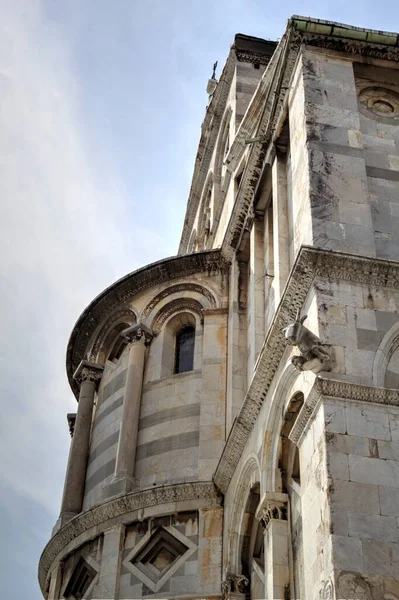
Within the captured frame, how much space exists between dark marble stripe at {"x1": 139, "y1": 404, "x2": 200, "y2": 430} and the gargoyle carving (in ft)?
23.8

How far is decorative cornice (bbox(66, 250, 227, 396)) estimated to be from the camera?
2181 centimetres

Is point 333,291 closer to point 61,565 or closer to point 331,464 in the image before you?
point 331,464

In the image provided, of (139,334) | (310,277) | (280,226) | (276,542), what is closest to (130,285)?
(139,334)

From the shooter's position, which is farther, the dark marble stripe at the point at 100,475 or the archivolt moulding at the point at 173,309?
the archivolt moulding at the point at 173,309

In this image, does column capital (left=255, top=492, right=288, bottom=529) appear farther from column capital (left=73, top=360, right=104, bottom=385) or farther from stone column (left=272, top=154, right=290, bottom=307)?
column capital (left=73, top=360, right=104, bottom=385)

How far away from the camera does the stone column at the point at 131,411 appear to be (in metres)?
18.8

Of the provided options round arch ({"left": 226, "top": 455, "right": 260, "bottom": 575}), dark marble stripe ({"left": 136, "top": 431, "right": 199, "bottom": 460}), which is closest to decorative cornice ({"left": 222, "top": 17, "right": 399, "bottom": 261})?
dark marble stripe ({"left": 136, "top": 431, "right": 199, "bottom": 460})

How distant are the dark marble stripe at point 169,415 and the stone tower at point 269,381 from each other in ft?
0.14

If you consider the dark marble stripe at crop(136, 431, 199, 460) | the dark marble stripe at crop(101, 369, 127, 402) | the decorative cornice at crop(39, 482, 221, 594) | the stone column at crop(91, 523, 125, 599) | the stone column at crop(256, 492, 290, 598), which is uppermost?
the dark marble stripe at crop(101, 369, 127, 402)

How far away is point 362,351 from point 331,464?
2041mm

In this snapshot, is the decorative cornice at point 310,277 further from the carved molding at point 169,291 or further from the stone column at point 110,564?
the carved molding at point 169,291

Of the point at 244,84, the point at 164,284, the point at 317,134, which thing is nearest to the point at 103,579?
the point at 164,284

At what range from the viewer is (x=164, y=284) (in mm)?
22031

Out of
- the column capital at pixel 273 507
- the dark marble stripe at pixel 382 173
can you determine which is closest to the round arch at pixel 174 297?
the dark marble stripe at pixel 382 173
